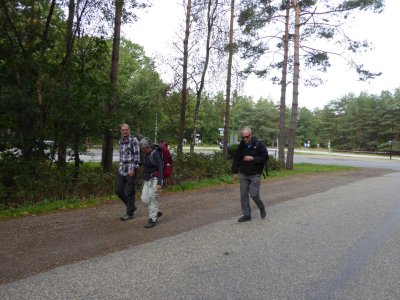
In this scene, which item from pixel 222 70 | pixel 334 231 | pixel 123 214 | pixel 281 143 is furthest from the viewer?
pixel 281 143

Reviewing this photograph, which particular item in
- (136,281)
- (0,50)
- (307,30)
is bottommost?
(136,281)

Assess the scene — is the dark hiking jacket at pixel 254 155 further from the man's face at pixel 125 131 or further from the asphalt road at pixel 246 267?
the man's face at pixel 125 131

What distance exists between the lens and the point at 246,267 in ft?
15.1

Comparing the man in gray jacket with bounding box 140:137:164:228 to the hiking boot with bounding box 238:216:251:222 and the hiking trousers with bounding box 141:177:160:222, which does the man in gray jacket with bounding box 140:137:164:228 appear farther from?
the hiking boot with bounding box 238:216:251:222

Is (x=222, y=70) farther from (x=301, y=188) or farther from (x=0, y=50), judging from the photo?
(x=0, y=50)

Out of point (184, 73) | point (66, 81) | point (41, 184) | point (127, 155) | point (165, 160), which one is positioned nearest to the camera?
point (127, 155)

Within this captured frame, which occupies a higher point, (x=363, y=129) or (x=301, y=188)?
(x=363, y=129)

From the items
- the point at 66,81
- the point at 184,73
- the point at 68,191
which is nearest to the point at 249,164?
the point at 68,191

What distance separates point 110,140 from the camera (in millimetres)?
12062

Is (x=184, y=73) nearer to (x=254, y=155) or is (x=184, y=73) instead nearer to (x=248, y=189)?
(x=254, y=155)

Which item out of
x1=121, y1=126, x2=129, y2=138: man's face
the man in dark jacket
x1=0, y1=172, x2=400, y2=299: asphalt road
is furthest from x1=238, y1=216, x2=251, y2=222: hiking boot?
x1=121, y1=126, x2=129, y2=138: man's face

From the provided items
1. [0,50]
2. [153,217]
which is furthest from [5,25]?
[153,217]

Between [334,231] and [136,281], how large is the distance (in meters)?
3.95

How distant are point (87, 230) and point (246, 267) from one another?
9.92ft
